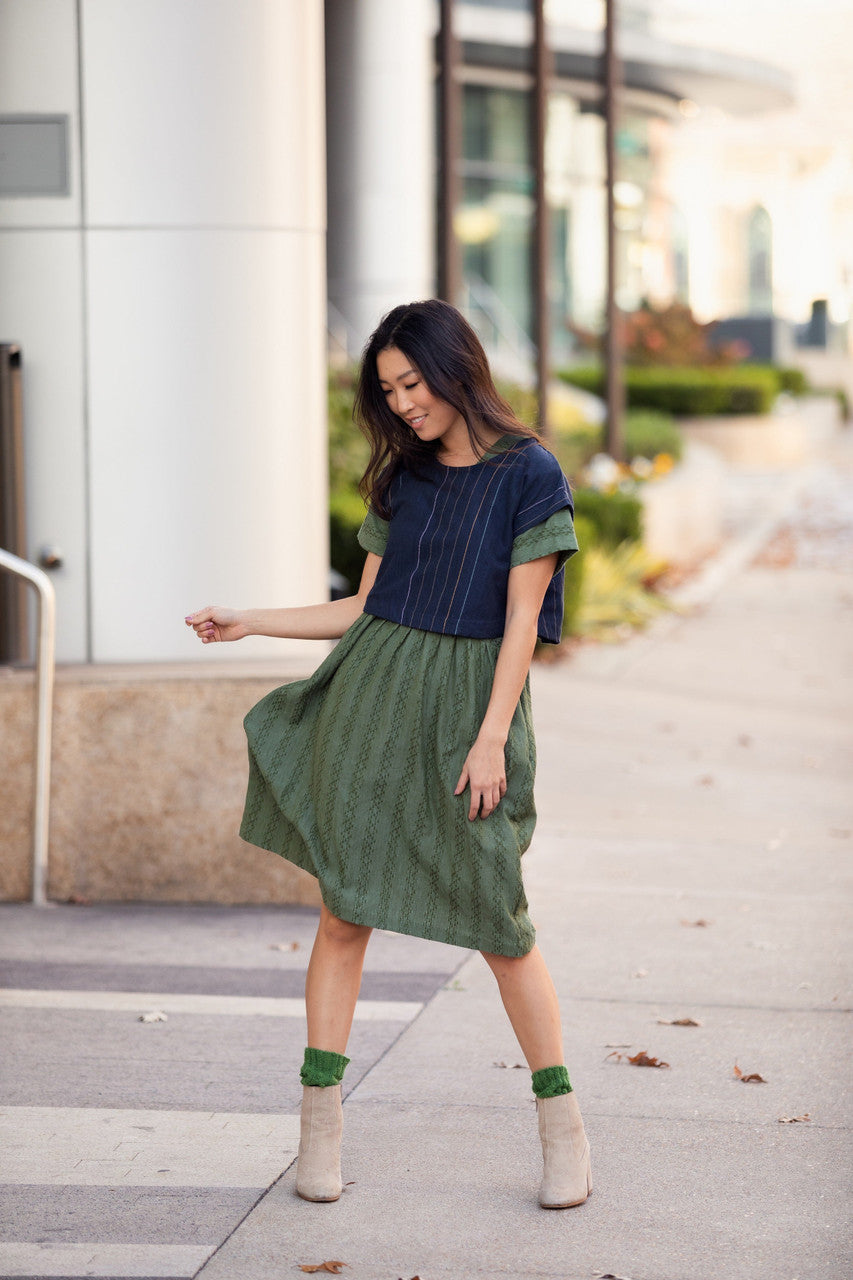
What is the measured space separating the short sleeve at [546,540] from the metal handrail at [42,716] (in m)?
2.53

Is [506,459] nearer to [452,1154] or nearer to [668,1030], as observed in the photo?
[452,1154]

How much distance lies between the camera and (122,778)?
18.2 feet

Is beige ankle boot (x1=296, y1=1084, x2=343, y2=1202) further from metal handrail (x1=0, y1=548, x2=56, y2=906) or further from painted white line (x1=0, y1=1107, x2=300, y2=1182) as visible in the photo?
metal handrail (x1=0, y1=548, x2=56, y2=906)

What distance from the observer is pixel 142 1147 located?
362 centimetres

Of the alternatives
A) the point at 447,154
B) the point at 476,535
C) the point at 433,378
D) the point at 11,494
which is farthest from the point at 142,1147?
the point at 447,154

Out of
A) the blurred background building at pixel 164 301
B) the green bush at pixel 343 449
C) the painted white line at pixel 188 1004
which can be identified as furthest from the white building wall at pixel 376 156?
the painted white line at pixel 188 1004

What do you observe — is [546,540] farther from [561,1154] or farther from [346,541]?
[346,541]

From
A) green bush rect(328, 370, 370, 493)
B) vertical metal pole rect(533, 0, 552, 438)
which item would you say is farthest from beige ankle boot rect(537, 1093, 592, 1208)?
vertical metal pole rect(533, 0, 552, 438)

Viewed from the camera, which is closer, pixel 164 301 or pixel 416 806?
pixel 416 806

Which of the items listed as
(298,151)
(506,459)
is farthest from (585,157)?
(506,459)

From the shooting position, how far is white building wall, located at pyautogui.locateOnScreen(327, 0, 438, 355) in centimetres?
1831

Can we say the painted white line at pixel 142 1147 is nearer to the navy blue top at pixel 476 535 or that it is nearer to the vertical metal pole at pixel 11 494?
the navy blue top at pixel 476 535

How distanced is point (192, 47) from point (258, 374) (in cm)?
104

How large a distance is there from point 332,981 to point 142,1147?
24.7 inches
